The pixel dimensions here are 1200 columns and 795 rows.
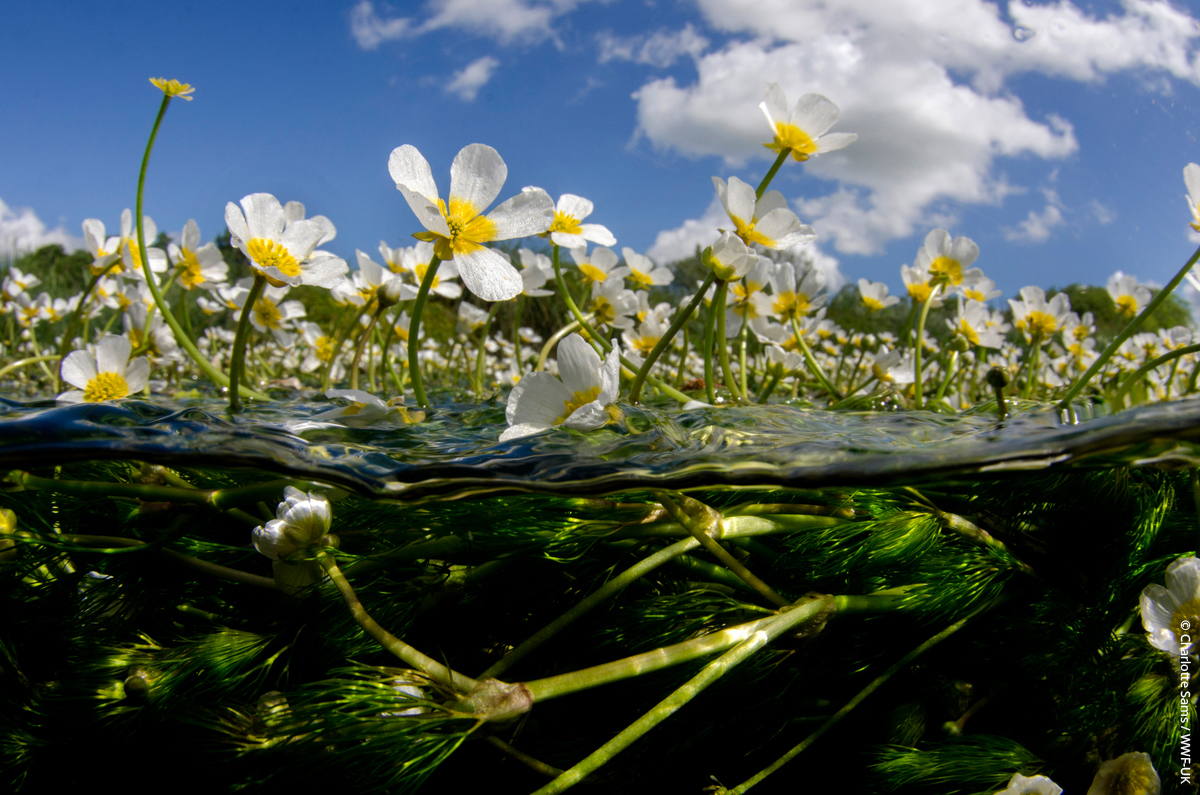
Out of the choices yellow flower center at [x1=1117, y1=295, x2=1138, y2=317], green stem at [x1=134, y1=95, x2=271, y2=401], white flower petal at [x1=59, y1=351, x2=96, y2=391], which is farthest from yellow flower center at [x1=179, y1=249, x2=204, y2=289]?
yellow flower center at [x1=1117, y1=295, x2=1138, y2=317]

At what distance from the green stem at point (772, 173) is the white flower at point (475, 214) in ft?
1.70

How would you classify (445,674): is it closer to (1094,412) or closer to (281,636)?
(281,636)

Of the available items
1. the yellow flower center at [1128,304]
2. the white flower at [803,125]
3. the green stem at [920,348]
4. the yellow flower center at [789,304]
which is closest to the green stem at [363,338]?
the white flower at [803,125]

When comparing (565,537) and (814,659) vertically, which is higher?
(565,537)

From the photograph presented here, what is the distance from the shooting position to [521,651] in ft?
3.34

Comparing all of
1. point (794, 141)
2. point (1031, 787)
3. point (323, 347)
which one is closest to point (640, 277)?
point (794, 141)

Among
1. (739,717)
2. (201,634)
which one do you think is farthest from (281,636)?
(739,717)

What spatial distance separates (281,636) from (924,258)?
2042 mm

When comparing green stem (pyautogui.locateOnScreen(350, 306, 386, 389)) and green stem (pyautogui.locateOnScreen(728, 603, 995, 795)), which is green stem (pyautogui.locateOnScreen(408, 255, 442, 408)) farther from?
green stem (pyautogui.locateOnScreen(728, 603, 995, 795))

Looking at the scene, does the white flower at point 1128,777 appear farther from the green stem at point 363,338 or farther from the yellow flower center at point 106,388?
the yellow flower center at point 106,388

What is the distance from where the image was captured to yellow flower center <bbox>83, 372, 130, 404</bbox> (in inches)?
66.9

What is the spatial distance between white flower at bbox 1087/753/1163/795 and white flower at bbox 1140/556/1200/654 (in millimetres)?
177

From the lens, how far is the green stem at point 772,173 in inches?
58.7

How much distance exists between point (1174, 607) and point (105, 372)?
2.23 m
